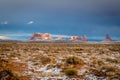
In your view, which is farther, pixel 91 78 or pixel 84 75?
pixel 84 75

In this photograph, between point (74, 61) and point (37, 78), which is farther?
point (74, 61)

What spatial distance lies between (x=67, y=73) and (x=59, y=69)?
294 centimetres

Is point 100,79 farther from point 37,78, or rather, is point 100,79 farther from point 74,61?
point 74,61

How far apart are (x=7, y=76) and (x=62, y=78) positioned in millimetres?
4315

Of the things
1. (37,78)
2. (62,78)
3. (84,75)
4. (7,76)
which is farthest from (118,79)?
(7,76)

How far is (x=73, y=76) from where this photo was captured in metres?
17.4

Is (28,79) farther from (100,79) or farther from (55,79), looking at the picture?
(100,79)

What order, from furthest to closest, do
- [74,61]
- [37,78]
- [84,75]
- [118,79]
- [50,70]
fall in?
[74,61]
[50,70]
[84,75]
[37,78]
[118,79]

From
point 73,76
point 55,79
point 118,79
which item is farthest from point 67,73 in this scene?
point 118,79

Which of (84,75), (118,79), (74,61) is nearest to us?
(118,79)

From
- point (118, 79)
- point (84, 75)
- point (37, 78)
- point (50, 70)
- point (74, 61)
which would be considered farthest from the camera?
point (74, 61)

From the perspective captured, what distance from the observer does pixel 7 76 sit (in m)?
15.8

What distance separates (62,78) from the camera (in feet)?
55.0

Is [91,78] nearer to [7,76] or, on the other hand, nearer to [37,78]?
[37,78]
